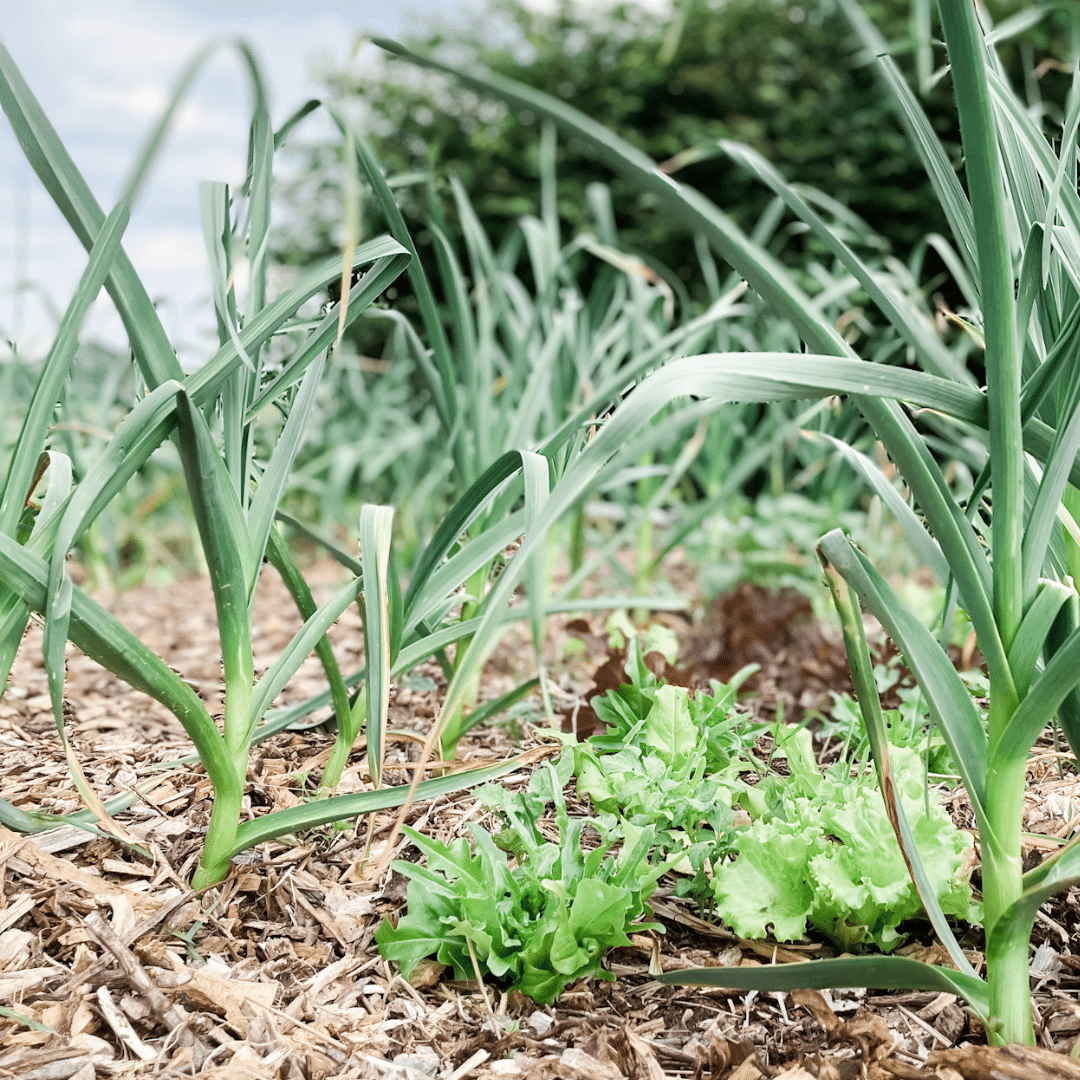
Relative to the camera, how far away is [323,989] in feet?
2.88

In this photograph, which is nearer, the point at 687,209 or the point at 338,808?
the point at 687,209

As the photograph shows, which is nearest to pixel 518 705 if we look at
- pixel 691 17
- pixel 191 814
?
pixel 191 814

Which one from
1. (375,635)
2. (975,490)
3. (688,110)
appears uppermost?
(688,110)

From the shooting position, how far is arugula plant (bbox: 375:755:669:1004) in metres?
0.84

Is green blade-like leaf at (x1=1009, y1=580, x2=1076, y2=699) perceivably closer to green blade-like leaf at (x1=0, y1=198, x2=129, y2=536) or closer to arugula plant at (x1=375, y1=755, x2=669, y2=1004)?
arugula plant at (x1=375, y1=755, x2=669, y2=1004)

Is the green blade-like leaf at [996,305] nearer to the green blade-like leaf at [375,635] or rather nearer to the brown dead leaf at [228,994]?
the green blade-like leaf at [375,635]

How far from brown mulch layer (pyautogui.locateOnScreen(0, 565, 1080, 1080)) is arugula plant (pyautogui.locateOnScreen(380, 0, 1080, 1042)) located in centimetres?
11

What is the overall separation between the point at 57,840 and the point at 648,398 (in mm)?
868

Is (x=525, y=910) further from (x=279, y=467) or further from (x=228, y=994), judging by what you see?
(x=279, y=467)

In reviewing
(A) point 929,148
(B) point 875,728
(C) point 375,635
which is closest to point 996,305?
(A) point 929,148

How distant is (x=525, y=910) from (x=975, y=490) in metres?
0.61

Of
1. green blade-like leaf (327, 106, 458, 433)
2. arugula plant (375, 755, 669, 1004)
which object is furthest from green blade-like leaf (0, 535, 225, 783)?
green blade-like leaf (327, 106, 458, 433)

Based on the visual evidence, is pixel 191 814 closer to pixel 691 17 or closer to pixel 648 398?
pixel 648 398

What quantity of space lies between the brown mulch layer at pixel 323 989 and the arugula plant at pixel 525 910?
44 millimetres
